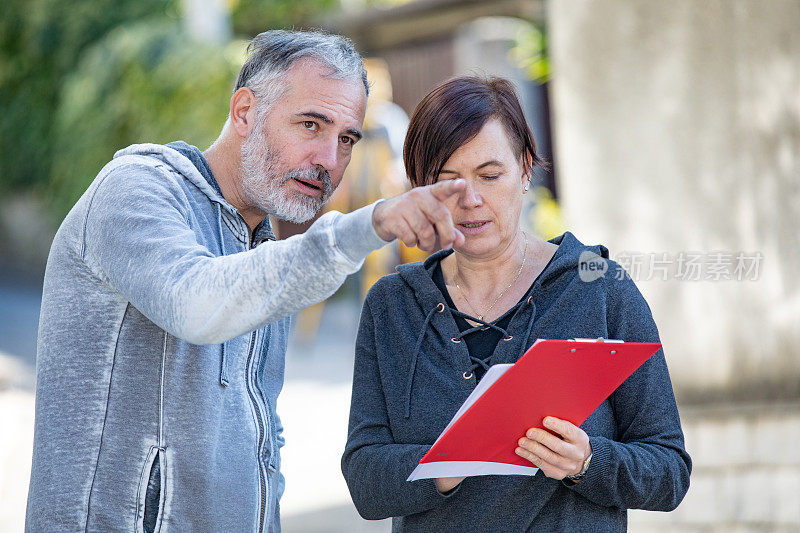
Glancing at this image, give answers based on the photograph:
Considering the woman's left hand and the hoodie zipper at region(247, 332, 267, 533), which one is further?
the hoodie zipper at region(247, 332, 267, 533)

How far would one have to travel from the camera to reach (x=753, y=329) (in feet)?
12.1

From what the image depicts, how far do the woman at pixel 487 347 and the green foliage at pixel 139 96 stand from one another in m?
7.37

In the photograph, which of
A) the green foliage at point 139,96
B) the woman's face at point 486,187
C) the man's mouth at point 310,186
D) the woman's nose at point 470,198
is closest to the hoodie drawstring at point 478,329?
the woman's face at point 486,187

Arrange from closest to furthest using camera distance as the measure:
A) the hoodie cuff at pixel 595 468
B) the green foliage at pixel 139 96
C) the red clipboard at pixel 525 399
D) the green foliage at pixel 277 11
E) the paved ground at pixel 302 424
Answer: the red clipboard at pixel 525 399, the hoodie cuff at pixel 595 468, the paved ground at pixel 302 424, the green foliage at pixel 139 96, the green foliage at pixel 277 11

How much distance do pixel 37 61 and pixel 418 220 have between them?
475 inches

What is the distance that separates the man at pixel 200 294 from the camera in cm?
146

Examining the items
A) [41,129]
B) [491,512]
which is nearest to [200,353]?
[491,512]

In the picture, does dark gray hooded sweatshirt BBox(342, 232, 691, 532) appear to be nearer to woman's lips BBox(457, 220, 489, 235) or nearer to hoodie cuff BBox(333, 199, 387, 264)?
woman's lips BBox(457, 220, 489, 235)

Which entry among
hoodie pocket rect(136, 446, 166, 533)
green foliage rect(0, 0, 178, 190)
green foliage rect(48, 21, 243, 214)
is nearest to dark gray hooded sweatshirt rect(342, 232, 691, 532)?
hoodie pocket rect(136, 446, 166, 533)

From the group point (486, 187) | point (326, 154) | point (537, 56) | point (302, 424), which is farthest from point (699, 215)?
point (302, 424)

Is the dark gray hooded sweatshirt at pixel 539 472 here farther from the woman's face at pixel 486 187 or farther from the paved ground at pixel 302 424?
the paved ground at pixel 302 424

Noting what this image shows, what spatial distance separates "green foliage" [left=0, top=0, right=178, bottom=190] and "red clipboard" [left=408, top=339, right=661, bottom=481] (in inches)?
424

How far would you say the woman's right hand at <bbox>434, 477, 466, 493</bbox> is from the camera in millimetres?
1914

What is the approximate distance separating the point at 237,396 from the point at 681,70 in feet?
8.79
